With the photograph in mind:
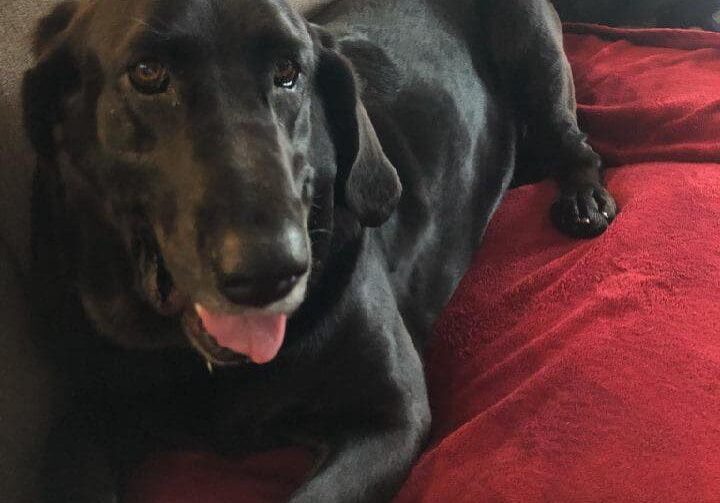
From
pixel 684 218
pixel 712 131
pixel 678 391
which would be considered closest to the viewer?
pixel 678 391

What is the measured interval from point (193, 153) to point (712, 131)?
1.11 m

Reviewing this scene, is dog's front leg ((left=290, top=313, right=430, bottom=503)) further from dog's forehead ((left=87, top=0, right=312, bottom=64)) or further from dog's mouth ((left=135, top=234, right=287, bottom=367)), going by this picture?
dog's forehead ((left=87, top=0, right=312, bottom=64))

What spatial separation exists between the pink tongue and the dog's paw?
707 millimetres

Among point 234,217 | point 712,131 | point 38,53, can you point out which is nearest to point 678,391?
point 234,217

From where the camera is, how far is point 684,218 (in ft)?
4.42

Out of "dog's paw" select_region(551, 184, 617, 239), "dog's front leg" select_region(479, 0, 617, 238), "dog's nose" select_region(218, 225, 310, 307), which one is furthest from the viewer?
"dog's front leg" select_region(479, 0, 617, 238)

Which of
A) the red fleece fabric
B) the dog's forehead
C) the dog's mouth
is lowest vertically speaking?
the red fleece fabric

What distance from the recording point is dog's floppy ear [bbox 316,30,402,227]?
106 cm

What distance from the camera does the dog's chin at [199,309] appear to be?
2.65 ft

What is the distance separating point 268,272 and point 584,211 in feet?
2.78

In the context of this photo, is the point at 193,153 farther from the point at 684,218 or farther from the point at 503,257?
the point at 684,218

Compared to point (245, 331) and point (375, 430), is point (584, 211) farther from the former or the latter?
point (245, 331)

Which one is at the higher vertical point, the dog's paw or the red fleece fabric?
the red fleece fabric

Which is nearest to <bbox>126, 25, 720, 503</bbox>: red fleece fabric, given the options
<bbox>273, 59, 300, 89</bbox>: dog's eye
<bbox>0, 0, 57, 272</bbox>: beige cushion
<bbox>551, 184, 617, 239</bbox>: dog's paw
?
<bbox>551, 184, 617, 239</bbox>: dog's paw
